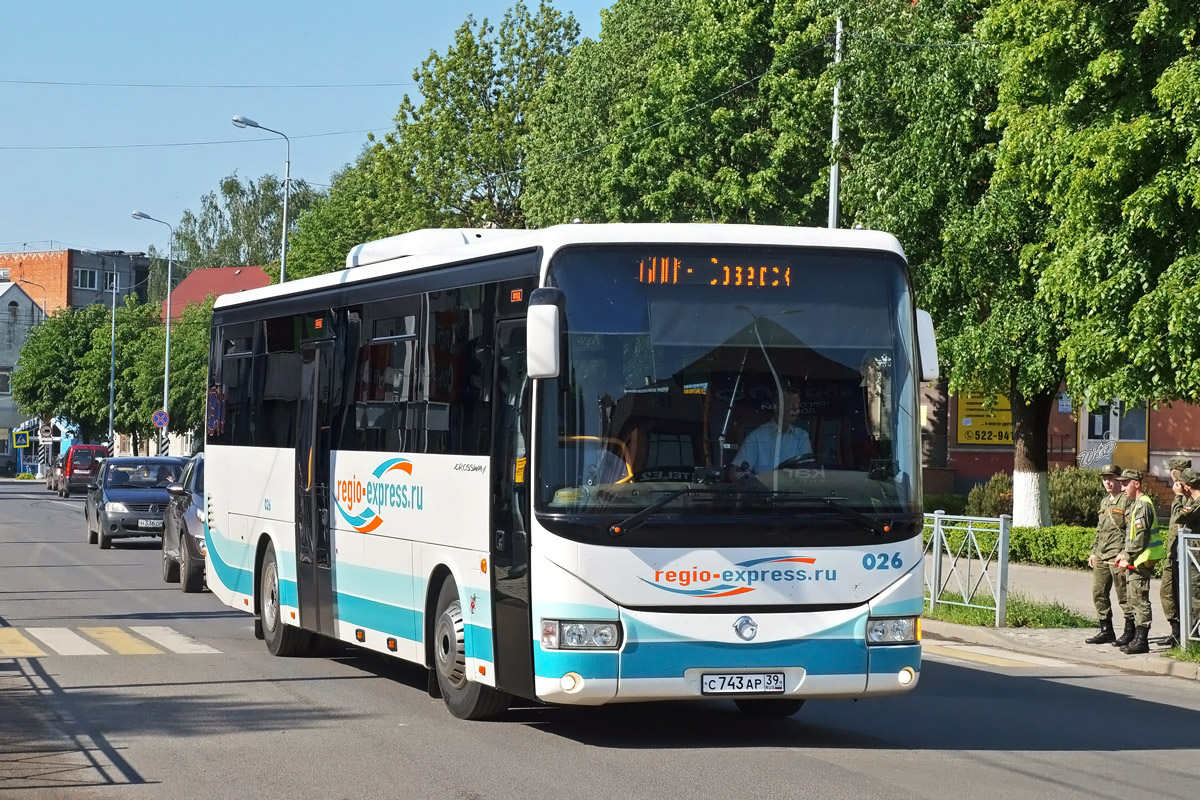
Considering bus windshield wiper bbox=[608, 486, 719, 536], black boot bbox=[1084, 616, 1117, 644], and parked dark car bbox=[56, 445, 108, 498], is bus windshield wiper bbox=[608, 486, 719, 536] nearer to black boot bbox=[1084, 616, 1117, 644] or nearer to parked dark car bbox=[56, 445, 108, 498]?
black boot bbox=[1084, 616, 1117, 644]

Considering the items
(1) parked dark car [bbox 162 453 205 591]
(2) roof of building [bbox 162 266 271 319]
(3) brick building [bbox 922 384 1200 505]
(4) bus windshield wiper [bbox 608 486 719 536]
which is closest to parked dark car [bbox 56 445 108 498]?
(3) brick building [bbox 922 384 1200 505]

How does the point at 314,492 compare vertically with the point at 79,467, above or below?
above

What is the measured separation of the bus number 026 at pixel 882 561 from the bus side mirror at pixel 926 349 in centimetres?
110

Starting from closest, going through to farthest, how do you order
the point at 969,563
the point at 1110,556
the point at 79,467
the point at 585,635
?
the point at 585,635 → the point at 1110,556 → the point at 969,563 → the point at 79,467

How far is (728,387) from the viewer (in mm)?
9500

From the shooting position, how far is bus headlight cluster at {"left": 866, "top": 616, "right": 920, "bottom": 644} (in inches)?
381

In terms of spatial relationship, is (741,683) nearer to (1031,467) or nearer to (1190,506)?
(1190,506)

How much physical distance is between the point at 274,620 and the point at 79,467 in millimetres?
54773

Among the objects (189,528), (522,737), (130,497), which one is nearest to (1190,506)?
(522,737)

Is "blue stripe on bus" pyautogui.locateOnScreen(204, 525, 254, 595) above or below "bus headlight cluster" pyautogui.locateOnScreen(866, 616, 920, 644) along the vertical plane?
below

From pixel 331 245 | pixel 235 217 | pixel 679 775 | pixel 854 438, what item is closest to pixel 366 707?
pixel 679 775

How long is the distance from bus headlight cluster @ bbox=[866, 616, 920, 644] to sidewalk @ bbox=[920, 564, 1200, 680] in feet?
20.0

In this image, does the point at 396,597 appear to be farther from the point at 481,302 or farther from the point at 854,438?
the point at 854,438

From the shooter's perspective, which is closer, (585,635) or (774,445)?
(585,635)
